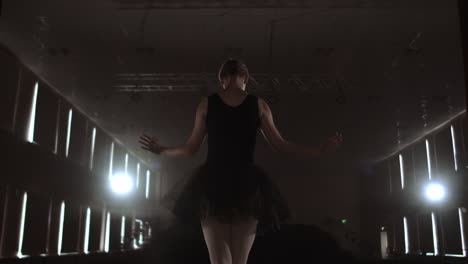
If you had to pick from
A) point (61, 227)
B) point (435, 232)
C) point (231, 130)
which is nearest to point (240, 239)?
point (231, 130)

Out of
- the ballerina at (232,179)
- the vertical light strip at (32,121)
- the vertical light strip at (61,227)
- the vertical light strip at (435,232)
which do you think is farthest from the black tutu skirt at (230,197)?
the vertical light strip at (435,232)

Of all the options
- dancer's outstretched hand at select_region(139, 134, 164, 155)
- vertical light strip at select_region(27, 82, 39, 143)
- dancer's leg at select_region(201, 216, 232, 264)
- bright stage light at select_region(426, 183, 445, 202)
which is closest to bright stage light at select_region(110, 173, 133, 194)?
vertical light strip at select_region(27, 82, 39, 143)

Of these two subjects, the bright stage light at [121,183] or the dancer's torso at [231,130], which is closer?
the dancer's torso at [231,130]

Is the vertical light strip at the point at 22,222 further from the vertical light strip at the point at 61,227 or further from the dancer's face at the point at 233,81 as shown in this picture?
the dancer's face at the point at 233,81

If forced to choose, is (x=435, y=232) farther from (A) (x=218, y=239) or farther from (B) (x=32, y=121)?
(A) (x=218, y=239)

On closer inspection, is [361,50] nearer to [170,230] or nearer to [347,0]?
[347,0]

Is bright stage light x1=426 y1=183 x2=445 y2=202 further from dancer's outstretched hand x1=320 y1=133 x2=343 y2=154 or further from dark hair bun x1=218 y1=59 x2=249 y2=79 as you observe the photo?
dark hair bun x1=218 y1=59 x2=249 y2=79

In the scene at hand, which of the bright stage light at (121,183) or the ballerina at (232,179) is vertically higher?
the bright stage light at (121,183)

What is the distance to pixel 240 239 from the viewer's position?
1497mm

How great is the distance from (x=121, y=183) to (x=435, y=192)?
8867mm

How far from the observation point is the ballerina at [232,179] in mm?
1503

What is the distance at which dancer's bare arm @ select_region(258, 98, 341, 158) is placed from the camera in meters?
1.69

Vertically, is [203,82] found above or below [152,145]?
above

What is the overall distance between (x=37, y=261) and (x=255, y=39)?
5040mm
